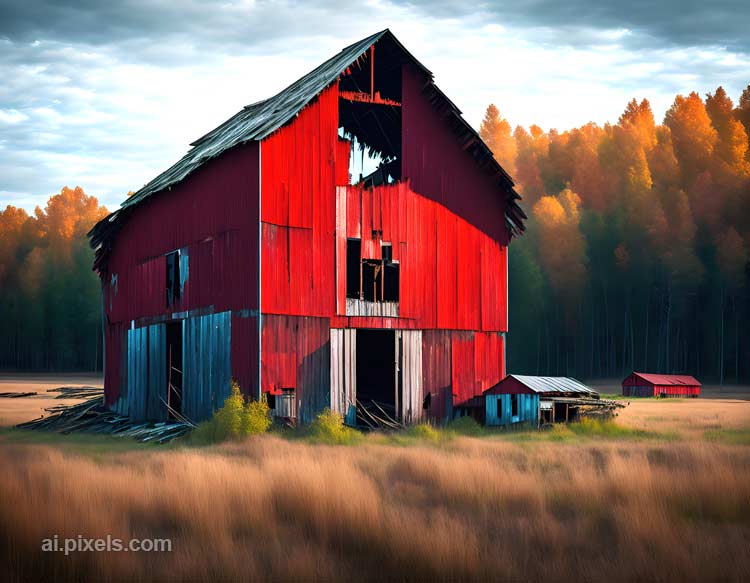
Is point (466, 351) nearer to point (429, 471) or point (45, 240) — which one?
point (429, 471)

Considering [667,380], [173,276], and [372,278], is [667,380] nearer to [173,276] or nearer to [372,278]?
[372,278]

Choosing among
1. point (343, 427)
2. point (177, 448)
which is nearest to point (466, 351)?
point (343, 427)

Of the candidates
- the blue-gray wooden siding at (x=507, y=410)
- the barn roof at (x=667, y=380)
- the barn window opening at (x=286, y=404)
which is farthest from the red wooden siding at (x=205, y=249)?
the barn roof at (x=667, y=380)

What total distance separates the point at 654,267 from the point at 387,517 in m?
61.8

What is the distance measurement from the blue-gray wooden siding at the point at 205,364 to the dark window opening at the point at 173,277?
64.5 inches

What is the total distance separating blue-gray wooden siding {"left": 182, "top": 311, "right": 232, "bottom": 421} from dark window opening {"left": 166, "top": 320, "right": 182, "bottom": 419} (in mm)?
1064

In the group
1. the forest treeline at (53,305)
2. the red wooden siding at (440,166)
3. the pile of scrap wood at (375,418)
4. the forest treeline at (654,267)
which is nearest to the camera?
the pile of scrap wood at (375,418)

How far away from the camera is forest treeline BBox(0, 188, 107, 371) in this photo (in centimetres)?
8875

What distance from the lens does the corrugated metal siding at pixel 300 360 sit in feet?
79.7

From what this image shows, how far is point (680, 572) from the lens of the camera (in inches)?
359

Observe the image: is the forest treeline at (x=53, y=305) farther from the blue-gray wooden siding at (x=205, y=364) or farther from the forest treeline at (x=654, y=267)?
the blue-gray wooden siding at (x=205, y=364)

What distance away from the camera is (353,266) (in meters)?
27.3

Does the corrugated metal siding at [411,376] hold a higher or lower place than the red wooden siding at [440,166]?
lower

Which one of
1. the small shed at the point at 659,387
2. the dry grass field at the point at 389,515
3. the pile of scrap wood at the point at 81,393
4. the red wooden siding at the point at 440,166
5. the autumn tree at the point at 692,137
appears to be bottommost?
the small shed at the point at 659,387
